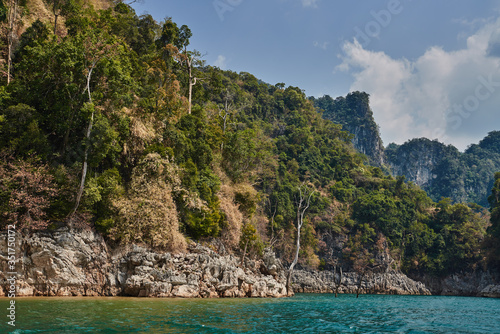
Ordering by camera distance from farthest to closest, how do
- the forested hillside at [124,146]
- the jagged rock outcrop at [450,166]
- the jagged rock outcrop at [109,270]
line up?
the jagged rock outcrop at [450,166] → the forested hillside at [124,146] → the jagged rock outcrop at [109,270]

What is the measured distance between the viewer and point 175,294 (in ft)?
66.6

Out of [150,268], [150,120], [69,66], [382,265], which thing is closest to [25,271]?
[150,268]

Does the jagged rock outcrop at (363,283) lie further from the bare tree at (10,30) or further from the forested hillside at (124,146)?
the bare tree at (10,30)

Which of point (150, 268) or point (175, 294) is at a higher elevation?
point (150, 268)

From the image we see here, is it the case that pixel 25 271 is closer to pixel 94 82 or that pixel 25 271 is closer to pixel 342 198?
pixel 94 82

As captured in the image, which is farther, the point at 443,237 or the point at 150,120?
the point at 443,237

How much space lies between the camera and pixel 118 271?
19969 mm

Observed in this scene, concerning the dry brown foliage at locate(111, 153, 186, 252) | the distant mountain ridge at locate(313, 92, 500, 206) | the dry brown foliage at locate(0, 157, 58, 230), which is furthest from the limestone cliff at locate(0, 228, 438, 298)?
the distant mountain ridge at locate(313, 92, 500, 206)

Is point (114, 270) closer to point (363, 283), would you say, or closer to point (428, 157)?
point (363, 283)

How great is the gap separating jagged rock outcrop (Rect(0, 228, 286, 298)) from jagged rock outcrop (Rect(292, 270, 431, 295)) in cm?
2725

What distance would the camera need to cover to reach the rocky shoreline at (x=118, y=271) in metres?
17.1

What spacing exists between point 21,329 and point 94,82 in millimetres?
17142

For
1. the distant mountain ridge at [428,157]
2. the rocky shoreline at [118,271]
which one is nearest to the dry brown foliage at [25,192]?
the rocky shoreline at [118,271]

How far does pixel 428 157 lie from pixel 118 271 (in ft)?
433
